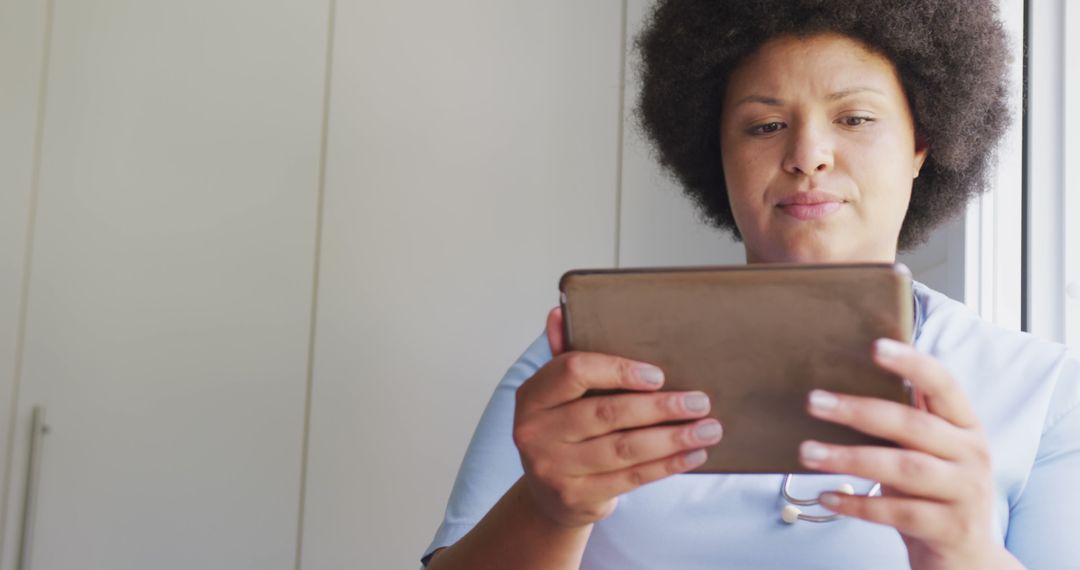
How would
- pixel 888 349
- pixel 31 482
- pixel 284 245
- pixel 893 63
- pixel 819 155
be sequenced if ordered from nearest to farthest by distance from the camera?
pixel 888 349 < pixel 819 155 < pixel 893 63 < pixel 31 482 < pixel 284 245

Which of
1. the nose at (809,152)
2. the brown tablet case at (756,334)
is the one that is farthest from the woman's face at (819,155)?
the brown tablet case at (756,334)

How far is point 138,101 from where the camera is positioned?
6.91 ft

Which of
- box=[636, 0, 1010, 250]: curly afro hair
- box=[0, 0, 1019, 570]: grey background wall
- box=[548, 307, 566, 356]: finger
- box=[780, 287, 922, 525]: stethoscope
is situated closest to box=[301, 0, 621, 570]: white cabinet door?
box=[0, 0, 1019, 570]: grey background wall

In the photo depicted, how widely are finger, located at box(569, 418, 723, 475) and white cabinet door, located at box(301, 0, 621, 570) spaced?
4.61 feet

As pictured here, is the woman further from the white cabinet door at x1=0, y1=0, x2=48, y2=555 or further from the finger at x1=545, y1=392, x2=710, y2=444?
the white cabinet door at x1=0, y1=0, x2=48, y2=555

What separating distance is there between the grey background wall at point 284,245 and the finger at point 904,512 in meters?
1.45

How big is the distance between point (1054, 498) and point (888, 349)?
41cm

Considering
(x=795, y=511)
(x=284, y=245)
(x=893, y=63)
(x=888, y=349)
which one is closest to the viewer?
(x=888, y=349)

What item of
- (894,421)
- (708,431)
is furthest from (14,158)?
(894,421)

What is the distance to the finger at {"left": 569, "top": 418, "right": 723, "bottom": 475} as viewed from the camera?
0.71 meters

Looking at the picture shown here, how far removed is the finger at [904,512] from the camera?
26.8 inches

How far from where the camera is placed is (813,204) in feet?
3.55

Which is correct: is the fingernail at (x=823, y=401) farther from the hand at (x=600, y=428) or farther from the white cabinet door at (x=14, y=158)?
the white cabinet door at (x=14, y=158)

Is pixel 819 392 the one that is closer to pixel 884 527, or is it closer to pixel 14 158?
pixel 884 527
